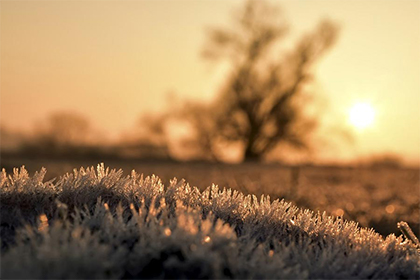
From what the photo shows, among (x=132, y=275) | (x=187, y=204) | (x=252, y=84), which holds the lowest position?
(x=132, y=275)

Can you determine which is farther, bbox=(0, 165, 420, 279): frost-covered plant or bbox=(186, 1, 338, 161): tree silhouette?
bbox=(186, 1, 338, 161): tree silhouette

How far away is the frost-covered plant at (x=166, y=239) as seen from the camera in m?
2.38

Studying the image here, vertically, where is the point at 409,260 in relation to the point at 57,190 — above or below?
below

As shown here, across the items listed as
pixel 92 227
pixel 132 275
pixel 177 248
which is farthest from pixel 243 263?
pixel 92 227

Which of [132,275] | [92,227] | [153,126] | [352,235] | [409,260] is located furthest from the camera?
[153,126]

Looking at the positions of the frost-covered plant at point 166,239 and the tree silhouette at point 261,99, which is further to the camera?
the tree silhouette at point 261,99

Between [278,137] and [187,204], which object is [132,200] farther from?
[278,137]

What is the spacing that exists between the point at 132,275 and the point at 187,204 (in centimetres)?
94

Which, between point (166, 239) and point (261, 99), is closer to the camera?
point (166, 239)

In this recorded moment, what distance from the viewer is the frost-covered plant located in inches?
93.7

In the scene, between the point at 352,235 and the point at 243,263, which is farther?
the point at 352,235

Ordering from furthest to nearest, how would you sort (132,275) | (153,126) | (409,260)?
1. (153,126)
2. (409,260)
3. (132,275)

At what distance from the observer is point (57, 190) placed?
10.7 feet

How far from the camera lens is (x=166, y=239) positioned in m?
2.52
